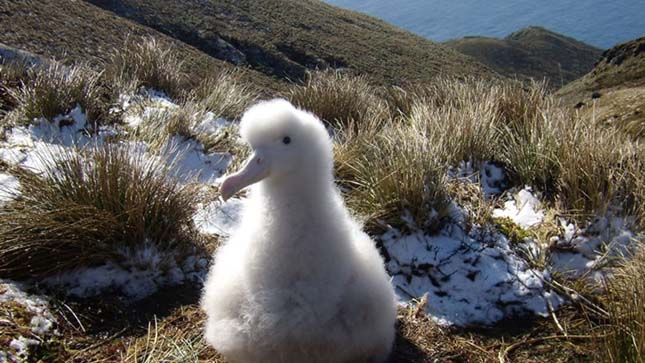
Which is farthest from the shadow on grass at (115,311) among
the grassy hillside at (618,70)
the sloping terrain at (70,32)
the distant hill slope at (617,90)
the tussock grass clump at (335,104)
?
the grassy hillside at (618,70)

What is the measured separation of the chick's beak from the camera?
207cm

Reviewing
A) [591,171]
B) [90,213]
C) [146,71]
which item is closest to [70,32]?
[146,71]

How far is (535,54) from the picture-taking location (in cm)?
4862

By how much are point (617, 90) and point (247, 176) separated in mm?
6973

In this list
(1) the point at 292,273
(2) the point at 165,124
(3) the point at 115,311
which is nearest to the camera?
(1) the point at 292,273

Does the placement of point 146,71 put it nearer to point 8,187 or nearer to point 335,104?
point 335,104

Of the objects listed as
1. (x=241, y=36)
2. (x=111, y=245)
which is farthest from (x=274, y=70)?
(x=111, y=245)

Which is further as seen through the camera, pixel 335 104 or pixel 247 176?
pixel 335 104

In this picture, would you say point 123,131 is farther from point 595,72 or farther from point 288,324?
point 595,72

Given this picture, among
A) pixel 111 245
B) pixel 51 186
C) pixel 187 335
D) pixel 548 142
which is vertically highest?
pixel 548 142

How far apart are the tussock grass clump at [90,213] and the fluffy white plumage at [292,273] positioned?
39.2 inches

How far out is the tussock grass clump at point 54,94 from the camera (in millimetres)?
4672

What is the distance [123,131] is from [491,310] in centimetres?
344

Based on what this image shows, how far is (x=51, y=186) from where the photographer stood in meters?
3.10
